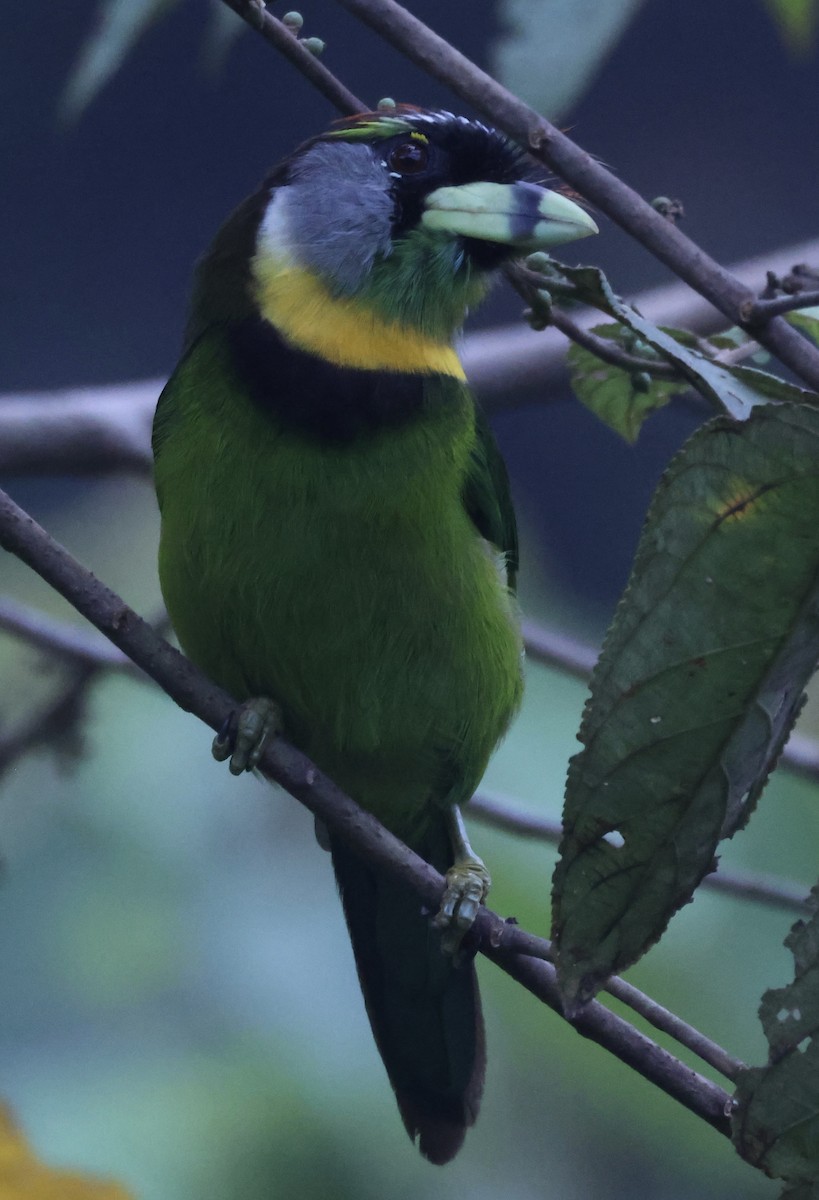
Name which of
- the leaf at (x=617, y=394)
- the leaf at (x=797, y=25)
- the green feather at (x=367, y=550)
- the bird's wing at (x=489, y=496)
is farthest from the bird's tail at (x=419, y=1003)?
the leaf at (x=797, y=25)

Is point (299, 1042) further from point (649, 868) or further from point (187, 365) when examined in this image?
point (649, 868)

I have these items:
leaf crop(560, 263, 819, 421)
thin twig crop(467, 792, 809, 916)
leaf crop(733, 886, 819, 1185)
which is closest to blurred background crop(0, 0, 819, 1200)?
thin twig crop(467, 792, 809, 916)

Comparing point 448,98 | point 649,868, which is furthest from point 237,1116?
point 448,98

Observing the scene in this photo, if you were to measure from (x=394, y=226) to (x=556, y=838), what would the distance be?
505 mm

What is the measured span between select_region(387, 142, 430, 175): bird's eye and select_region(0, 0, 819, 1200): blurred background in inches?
12.5

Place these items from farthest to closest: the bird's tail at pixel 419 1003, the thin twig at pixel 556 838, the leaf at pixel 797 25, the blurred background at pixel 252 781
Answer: the leaf at pixel 797 25, the blurred background at pixel 252 781, the thin twig at pixel 556 838, the bird's tail at pixel 419 1003

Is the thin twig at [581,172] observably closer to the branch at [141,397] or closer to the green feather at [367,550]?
the green feather at [367,550]

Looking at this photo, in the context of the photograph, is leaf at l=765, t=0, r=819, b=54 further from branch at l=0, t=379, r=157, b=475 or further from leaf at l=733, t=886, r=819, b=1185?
leaf at l=733, t=886, r=819, b=1185

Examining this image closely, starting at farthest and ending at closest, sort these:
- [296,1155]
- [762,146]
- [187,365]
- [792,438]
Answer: [762,146], [296,1155], [187,365], [792,438]

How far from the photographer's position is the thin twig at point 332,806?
0.60 metres

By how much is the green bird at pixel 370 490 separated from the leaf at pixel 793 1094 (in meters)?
0.31

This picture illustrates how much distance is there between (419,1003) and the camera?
101cm

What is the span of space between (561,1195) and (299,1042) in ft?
0.87

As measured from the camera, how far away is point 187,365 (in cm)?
94
